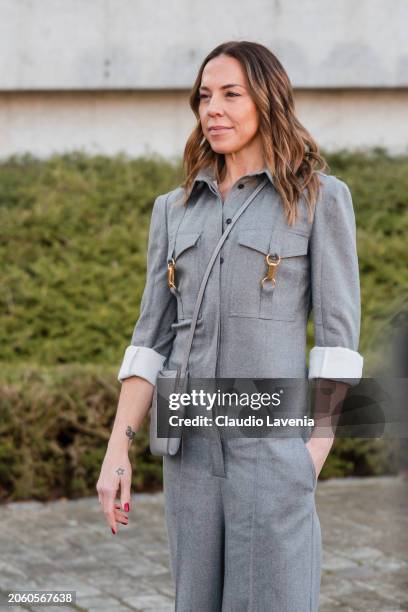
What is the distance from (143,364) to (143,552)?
268 centimetres

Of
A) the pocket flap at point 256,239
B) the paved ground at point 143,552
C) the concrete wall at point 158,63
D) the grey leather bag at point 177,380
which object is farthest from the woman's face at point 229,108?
the concrete wall at point 158,63

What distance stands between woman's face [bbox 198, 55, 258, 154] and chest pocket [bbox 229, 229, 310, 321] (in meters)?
0.23

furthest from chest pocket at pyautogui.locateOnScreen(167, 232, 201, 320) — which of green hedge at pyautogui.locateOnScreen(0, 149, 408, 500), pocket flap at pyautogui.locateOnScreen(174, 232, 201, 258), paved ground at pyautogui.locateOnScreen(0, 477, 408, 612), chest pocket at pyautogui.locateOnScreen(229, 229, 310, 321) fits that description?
green hedge at pyautogui.locateOnScreen(0, 149, 408, 500)

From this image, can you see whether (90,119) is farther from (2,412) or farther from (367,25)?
(2,412)

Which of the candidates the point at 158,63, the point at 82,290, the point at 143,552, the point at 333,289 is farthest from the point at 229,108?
the point at 158,63

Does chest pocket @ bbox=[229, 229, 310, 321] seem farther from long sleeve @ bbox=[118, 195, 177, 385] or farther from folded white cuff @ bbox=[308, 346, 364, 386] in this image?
long sleeve @ bbox=[118, 195, 177, 385]

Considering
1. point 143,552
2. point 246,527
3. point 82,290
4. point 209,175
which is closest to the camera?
point 246,527

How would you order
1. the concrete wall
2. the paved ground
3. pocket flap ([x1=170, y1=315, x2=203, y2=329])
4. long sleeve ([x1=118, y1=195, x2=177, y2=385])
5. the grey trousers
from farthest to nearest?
the concrete wall, the paved ground, long sleeve ([x1=118, y1=195, x2=177, y2=385]), pocket flap ([x1=170, y1=315, x2=203, y2=329]), the grey trousers

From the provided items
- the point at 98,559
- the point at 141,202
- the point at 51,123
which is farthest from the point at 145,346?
the point at 51,123

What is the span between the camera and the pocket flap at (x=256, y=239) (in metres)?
2.44

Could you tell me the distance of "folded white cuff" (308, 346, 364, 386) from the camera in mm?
2432

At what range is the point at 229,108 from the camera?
2527 mm

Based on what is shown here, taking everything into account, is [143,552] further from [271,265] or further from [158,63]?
[158,63]

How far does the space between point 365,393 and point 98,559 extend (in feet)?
8.78
